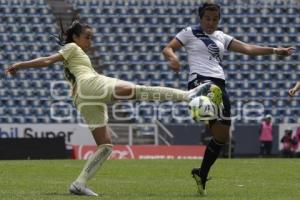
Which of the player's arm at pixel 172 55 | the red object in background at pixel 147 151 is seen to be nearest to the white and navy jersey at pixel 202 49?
the player's arm at pixel 172 55

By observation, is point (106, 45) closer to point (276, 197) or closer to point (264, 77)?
point (264, 77)

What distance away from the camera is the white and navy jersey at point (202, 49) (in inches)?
430

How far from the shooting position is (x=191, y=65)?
11055 millimetres

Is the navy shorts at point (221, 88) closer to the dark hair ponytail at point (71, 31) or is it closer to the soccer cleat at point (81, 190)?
the dark hair ponytail at point (71, 31)

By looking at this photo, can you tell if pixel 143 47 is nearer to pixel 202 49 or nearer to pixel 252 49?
pixel 252 49

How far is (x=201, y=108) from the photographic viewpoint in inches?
385

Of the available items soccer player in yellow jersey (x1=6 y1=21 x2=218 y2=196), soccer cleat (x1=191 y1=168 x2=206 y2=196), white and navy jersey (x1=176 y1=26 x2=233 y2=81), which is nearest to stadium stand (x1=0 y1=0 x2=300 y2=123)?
white and navy jersey (x1=176 y1=26 x2=233 y2=81)

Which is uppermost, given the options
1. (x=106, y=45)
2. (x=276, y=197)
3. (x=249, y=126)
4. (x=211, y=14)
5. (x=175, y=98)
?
(x=211, y=14)

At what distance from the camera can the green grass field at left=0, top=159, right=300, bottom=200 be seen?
419 inches

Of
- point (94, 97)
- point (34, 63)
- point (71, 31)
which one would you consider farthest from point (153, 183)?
point (34, 63)

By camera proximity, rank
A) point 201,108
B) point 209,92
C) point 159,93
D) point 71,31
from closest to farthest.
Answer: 1. point 201,108
2. point 159,93
3. point 209,92
4. point 71,31

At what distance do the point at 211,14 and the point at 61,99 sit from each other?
2109 centimetres

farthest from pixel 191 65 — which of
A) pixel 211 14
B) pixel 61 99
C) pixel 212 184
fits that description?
pixel 61 99

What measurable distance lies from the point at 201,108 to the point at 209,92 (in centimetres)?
45
